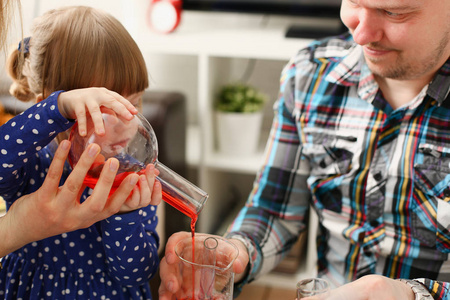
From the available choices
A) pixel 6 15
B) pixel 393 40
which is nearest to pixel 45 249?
pixel 6 15

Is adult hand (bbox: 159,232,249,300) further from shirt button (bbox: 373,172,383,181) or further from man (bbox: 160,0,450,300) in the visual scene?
shirt button (bbox: 373,172,383,181)

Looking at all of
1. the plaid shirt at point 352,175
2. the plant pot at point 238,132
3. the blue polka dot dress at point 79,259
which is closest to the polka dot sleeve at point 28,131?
the blue polka dot dress at point 79,259

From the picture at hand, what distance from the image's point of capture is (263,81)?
2512 millimetres

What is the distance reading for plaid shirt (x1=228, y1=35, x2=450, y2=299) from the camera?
3.83 ft

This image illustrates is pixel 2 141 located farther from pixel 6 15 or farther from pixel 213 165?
pixel 213 165

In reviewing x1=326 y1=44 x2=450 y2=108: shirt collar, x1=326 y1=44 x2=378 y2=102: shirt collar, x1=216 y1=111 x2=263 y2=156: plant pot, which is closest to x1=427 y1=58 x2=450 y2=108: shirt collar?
x1=326 y1=44 x2=450 y2=108: shirt collar

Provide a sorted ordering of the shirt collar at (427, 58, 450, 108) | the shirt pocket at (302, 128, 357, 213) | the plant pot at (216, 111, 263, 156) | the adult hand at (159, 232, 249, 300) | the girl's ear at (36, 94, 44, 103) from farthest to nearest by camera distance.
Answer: the plant pot at (216, 111, 263, 156) < the shirt pocket at (302, 128, 357, 213) < the shirt collar at (427, 58, 450, 108) < the girl's ear at (36, 94, 44, 103) < the adult hand at (159, 232, 249, 300)

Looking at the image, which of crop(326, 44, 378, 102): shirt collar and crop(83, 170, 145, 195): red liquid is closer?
crop(83, 170, 145, 195): red liquid

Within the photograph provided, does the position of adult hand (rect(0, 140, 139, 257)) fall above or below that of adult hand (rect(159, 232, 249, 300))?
above

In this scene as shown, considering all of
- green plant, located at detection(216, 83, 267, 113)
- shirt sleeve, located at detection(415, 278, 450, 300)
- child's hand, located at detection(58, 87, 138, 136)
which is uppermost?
child's hand, located at detection(58, 87, 138, 136)

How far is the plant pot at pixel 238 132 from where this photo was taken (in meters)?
2.18

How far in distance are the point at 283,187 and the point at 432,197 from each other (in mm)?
325

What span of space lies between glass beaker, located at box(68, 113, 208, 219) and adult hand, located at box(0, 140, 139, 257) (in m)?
0.03

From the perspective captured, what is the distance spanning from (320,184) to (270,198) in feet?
0.39
